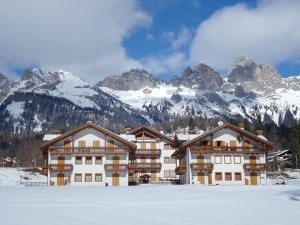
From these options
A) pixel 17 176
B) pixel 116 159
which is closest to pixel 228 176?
pixel 116 159

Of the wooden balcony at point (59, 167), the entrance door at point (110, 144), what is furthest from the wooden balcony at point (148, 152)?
the wooden balcony at point (59, 167)

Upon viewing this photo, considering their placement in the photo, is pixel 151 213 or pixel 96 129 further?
pixel 96 129

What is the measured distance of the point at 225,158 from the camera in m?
71.5

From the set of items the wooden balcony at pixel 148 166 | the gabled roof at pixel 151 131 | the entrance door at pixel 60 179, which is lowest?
the entrance door at pixel 60 179

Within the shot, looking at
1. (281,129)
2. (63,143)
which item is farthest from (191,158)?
(281,129)

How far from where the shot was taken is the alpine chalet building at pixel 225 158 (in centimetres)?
7056

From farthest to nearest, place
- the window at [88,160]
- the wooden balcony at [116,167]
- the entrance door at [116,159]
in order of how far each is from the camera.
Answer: the entrance door at [116,159] < the window at [88,160] < the wooden balcony at [116,167]

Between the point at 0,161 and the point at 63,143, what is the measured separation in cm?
8076

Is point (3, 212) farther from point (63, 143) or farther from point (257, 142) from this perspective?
point (257, 142)

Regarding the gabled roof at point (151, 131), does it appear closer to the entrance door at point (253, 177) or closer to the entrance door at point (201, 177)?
the entrance door at point (201, 177)

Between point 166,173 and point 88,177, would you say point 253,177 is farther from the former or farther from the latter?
point 88,177

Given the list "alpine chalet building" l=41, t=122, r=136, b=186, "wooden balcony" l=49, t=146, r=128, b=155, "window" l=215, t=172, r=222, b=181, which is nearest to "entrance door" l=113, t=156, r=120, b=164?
"alpine chalet building" l=41, t=122, r=136, b=186

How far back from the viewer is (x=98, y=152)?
2820 inches

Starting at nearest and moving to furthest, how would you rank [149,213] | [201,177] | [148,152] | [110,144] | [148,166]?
[149,213], [201,177], [110,144], [148,152], [148,166]
